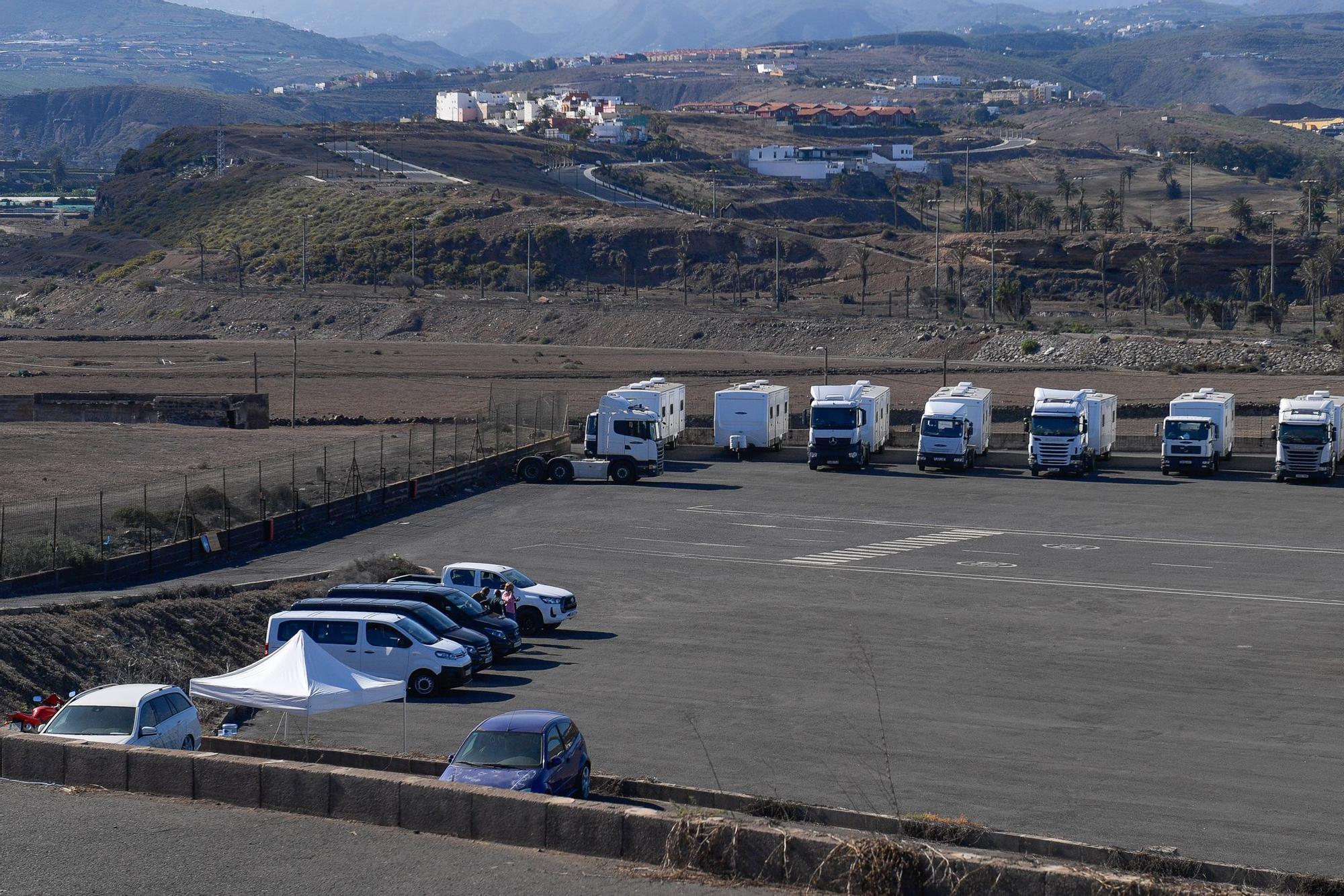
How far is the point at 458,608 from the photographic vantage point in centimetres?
2886

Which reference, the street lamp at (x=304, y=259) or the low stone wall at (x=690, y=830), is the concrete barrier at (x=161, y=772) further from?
the street lamp at (x=304, y=259)

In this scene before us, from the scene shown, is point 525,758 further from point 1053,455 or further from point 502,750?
point 1053,455

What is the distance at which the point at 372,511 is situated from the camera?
43.8 meters

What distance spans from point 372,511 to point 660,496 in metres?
9.51

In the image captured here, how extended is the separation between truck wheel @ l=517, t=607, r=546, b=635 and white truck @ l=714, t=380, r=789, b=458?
25.2 meters

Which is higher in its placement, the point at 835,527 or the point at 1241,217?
the point at 1241,217

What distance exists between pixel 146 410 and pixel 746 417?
25122 mm

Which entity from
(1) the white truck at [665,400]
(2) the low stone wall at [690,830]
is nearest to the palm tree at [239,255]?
(1) the white truck at [665,400]

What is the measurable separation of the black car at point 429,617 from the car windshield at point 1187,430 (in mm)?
30404

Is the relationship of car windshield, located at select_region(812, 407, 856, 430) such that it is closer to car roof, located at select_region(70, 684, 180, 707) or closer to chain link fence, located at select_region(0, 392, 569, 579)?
chain link fence, located at select_region(0, 392, 569, 579)

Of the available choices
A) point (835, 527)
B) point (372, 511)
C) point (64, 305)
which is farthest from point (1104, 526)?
point (64, 305)

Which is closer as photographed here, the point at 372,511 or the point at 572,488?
the point at 372,511

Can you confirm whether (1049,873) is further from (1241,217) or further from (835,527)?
(1241,217)

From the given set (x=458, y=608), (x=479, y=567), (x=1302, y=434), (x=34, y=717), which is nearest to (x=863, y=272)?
(x=1302, y=434)
